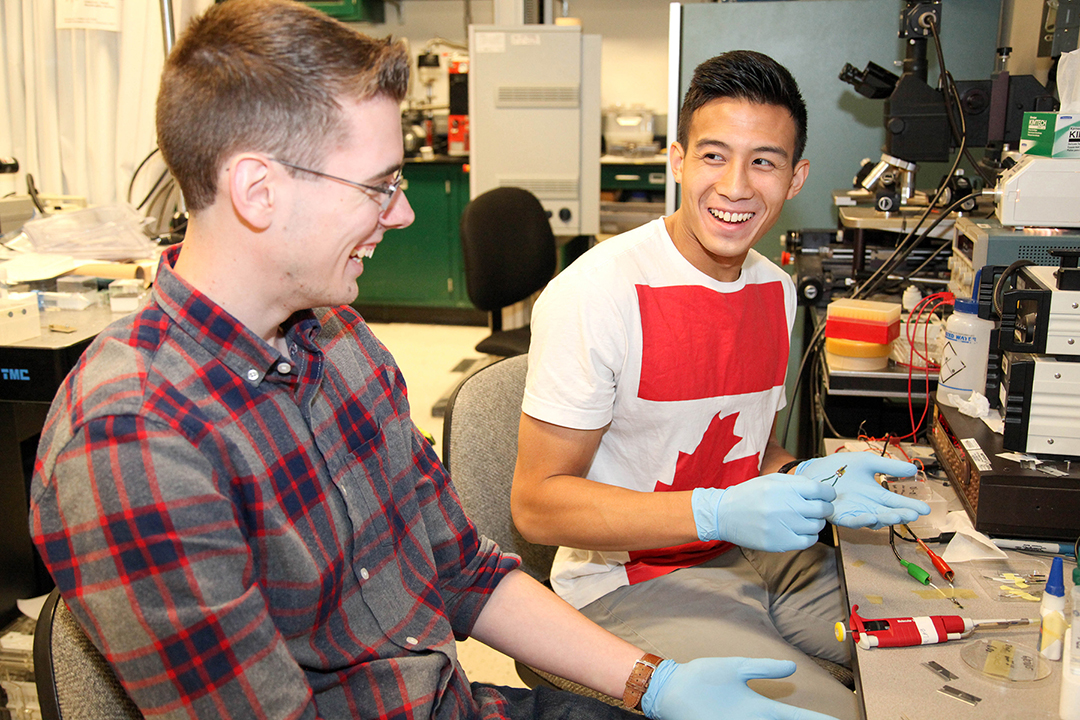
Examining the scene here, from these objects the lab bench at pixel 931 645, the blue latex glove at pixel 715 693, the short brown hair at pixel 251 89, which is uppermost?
the short brown hair at pixel 251 89

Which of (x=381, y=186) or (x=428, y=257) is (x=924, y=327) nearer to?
(x=381, y=186)

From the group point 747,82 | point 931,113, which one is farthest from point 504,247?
point 747,82

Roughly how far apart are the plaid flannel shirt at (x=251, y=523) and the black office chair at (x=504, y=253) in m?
1.92

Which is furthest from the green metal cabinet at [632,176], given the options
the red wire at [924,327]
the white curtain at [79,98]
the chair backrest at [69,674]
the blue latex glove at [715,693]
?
the chair backrest at [69,674]

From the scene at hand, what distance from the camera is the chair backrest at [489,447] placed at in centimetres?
133

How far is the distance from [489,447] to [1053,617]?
80 cm

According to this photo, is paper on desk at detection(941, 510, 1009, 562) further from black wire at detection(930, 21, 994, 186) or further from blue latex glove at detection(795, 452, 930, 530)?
black wire at detection(930, 21, 994, 186)

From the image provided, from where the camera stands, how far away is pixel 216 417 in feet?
2.61

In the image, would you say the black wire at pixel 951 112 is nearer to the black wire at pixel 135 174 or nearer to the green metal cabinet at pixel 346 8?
the black wire at pixel 135 174

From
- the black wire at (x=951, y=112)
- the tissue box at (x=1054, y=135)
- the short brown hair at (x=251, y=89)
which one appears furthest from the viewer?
the black wire at (x=951, y=112)

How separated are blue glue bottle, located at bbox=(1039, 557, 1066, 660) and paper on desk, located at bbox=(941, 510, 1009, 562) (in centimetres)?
22

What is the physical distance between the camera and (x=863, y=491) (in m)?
1.21

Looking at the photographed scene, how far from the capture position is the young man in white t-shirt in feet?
3.90

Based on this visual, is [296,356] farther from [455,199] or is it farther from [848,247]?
[455,199]
